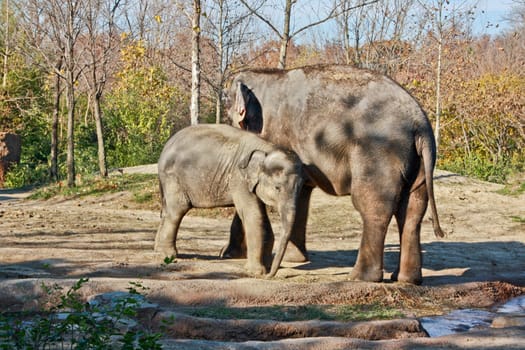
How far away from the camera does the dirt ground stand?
6859mm

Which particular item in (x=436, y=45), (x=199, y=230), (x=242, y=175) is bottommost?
(x=199, y=230)

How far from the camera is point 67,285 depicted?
6.58 meters

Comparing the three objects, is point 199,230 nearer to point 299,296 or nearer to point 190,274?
point 190,274

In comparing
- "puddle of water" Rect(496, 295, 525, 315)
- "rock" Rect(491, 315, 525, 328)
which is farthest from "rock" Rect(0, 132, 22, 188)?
"rock" Rect(491, 315, 525, 328)

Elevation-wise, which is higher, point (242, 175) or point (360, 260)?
point (242, 175)

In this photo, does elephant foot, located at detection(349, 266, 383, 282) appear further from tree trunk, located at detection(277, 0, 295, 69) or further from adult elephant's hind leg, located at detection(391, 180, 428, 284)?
tree trunk, located at detection(277, 0, 295, 69)

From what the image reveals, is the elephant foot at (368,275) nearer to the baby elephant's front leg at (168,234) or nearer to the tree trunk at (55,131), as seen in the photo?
the baby elephant's front leg at (168,234)

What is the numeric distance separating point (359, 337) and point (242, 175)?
3119mm

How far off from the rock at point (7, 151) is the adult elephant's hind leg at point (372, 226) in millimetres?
15924

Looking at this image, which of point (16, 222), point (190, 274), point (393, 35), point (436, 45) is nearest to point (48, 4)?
point (16, 222)

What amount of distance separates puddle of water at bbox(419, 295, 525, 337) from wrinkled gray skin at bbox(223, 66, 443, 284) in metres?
0.97

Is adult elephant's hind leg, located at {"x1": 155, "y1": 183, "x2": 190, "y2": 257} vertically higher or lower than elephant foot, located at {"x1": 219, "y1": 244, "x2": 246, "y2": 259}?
higher

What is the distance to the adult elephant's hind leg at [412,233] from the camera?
8.34 meters

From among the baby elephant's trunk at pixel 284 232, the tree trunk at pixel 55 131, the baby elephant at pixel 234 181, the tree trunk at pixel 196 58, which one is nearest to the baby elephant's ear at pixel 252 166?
the baby elephant at pixel 234 181
